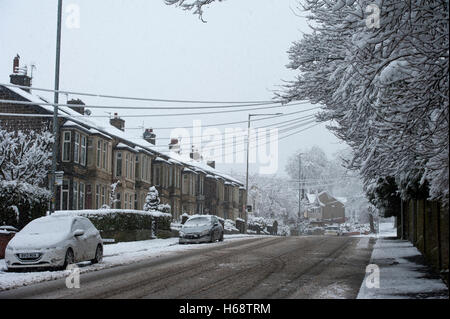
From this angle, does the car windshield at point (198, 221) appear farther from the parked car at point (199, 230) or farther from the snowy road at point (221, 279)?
the snowy road at point (221, 279)

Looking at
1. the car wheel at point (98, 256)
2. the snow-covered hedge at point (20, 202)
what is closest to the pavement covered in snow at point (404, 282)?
the car wheel at point (98, 256)

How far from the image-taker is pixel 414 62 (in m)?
Result: 11.0

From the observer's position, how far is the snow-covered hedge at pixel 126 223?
91.5ft

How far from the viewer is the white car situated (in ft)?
54.1

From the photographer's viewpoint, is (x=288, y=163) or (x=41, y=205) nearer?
(x=41, y=205)

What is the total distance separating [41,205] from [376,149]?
1433 centimetres

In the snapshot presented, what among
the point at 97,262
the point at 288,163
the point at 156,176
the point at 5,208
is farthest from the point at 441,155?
the point at 288,163

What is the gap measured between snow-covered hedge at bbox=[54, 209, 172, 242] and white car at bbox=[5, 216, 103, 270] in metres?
6.18

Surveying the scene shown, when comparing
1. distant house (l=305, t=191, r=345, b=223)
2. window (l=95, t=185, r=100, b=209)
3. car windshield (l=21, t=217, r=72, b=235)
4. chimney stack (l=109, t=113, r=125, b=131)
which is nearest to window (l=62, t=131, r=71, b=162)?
window (l=95, t=185, r=100, b=209)

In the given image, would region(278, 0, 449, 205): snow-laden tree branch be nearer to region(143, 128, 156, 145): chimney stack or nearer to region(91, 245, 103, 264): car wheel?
region(91, 245, 103, 264): car wheel

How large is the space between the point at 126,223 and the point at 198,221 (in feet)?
11.9

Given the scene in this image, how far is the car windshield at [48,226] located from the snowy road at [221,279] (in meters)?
2.04

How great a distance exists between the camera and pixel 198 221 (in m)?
31.5
